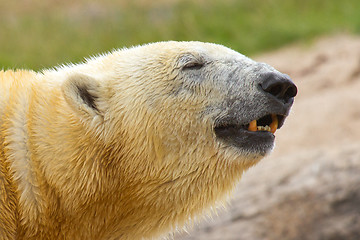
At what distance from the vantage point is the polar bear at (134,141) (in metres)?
3.05

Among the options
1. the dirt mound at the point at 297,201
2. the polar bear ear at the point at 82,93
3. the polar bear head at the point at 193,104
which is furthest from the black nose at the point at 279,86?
the dirt mound at the point at 297,201

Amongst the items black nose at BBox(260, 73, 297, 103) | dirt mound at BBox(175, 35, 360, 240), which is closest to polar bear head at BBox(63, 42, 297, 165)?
black nose at BBox(260, 73, 297, 103)

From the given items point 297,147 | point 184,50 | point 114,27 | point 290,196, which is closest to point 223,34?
point 114,27

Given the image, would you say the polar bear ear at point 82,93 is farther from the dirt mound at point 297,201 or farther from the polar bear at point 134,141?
the dirt mound at point 297,201

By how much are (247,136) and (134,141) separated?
1.79ft

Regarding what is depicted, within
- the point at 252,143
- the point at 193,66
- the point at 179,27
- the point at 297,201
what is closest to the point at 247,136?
the point at 252,143

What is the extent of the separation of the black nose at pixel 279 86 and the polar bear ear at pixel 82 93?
81cm

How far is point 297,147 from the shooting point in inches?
294

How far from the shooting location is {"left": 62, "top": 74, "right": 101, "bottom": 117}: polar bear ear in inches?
119

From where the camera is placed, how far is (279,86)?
3.03 metres

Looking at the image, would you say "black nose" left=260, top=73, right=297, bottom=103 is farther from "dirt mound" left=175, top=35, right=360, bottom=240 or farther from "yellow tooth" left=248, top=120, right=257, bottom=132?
"dirt mound" left=175, top=35, right=360, bottom=240

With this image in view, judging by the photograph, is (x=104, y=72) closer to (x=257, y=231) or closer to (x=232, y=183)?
(x=232, y=183)

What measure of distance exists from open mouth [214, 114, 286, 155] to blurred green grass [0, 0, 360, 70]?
7.81m

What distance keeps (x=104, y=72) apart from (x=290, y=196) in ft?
7.95
